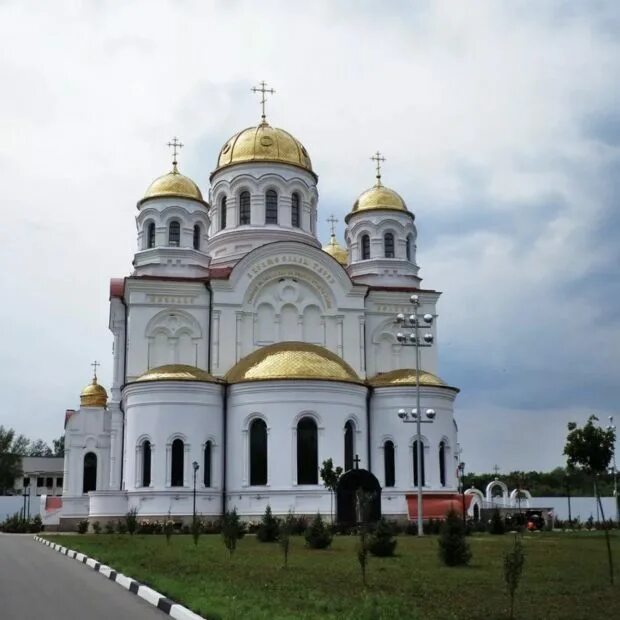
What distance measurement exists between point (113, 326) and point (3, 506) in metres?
28.1

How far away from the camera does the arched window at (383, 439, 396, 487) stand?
1556 inches

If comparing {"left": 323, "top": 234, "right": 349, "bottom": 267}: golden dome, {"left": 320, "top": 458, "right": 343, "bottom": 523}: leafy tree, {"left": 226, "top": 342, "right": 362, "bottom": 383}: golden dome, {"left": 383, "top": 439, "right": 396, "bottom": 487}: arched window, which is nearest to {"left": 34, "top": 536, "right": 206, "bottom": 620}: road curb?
{"left": 320, "top": 458, "right": 343, "bottom": 523}: leafy tree

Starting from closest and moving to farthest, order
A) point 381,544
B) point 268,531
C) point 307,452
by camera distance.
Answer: point 381,544, point 268,531, point 307,452

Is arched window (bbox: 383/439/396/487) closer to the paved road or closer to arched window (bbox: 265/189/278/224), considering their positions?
arched window (bbox: 265/189/278/224)

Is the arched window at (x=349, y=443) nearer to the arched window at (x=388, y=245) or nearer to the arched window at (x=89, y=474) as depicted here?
the arched window at (x=388, y=245)

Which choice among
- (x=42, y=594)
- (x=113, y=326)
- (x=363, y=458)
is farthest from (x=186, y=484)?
(x=42, y=594)

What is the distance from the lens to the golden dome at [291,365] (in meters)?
37.6

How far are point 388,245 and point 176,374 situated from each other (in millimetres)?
14426

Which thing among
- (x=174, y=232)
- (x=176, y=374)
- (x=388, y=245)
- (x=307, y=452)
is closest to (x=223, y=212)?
(x=174, y=232)

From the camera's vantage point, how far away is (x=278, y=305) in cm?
4212

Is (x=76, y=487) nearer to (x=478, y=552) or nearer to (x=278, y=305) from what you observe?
(x=278, y=305)

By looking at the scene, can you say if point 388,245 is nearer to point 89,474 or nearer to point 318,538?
point 89,474

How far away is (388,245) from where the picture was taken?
47.2m

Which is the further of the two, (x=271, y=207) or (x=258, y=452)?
(x=271, y=207)
